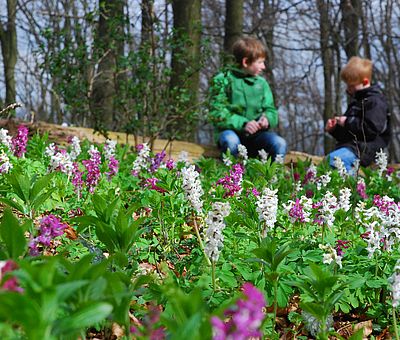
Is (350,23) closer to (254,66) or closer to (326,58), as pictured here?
(326,58)

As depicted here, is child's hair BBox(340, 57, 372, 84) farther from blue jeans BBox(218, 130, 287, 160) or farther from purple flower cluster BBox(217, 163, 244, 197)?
purple flower cluster BBox(217, 163, 244, 197)

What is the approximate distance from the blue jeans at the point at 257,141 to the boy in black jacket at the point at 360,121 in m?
0.77

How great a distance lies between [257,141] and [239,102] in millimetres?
669

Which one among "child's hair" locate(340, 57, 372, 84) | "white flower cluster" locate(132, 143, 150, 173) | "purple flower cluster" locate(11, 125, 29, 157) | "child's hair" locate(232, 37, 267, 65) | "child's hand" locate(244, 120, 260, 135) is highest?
"child's hair" locate(232, 37, 267, 65)

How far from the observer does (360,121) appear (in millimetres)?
7340

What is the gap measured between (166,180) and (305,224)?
1022 mm

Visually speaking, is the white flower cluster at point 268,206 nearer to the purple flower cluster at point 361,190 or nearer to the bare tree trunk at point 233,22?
the purple flower cluster at point 361,190

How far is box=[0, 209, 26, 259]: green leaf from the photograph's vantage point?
1594 mm

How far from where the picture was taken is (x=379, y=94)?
288 inches

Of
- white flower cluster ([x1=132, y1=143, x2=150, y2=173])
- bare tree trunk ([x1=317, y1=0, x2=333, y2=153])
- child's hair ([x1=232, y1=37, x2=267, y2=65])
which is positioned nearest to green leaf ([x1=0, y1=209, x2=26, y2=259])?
white flower cluster ([x1=132, y1=143, x2=150, y2=173])

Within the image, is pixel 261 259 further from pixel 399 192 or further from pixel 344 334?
pixel 399 192

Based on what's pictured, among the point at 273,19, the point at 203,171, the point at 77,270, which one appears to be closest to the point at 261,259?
the point at 77,270

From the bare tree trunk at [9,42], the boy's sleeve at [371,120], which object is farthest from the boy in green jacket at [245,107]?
the bare tree trunk at [9,42]

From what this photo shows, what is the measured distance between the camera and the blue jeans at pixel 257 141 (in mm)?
6984
